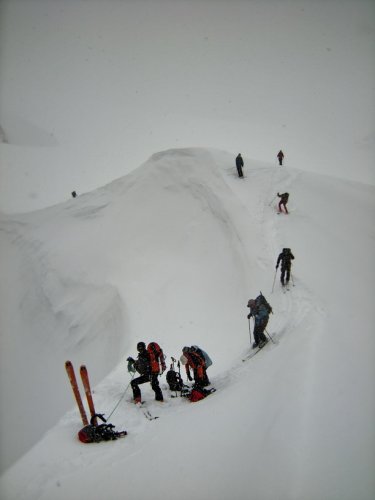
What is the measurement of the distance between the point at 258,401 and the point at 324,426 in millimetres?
1431

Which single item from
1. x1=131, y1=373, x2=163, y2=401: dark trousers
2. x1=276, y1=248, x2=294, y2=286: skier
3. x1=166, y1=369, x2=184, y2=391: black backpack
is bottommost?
x1=166, y1=369, x2=184, y2=391: black backpack

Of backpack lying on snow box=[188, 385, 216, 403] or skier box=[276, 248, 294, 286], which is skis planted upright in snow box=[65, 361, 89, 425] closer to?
backpack lying on snow box=[188, 385, 216, 403]

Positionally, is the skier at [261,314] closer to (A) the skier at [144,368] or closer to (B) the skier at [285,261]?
(A) the skier at [144,368]

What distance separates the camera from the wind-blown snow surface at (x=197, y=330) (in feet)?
15.5

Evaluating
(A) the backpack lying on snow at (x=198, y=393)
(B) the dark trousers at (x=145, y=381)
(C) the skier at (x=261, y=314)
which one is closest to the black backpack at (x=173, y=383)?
(B) the dark trousers at (x=145, y=381)

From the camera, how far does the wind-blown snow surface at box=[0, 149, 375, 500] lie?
15.5 ft

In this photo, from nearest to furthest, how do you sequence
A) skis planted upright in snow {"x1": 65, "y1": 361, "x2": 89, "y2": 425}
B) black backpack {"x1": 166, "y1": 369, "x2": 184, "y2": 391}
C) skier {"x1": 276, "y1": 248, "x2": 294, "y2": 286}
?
skis planted upright in snow {"x1": 65, "y1": 361, "x2": 89, "y2": 425} → black backpack {"x1": 166, "y1": 369, "x2": 184, "y2": 391} → skier {"x1": 276, "y1": 248, "x2": 294, "y2": 286}

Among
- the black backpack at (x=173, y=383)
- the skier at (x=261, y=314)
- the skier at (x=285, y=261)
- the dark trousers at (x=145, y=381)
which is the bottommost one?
the black backpack at (x=173, y=383)

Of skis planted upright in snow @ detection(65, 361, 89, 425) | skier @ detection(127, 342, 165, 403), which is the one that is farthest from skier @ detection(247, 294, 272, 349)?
skis planted upright in snow @ detection(65, 361, 89, 425)

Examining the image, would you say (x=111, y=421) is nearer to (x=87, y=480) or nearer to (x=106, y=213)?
(x=87, y=480)

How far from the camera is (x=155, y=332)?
518 inches

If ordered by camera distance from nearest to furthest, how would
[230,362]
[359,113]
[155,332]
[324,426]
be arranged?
1. [324,426]
2. [230,362]
3. [155,332]
4. [359,113]

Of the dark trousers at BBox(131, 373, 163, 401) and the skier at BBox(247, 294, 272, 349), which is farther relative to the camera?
the skier at BBox(247, 294, 272, 349)

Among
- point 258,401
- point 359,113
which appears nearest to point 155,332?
point 258,401
